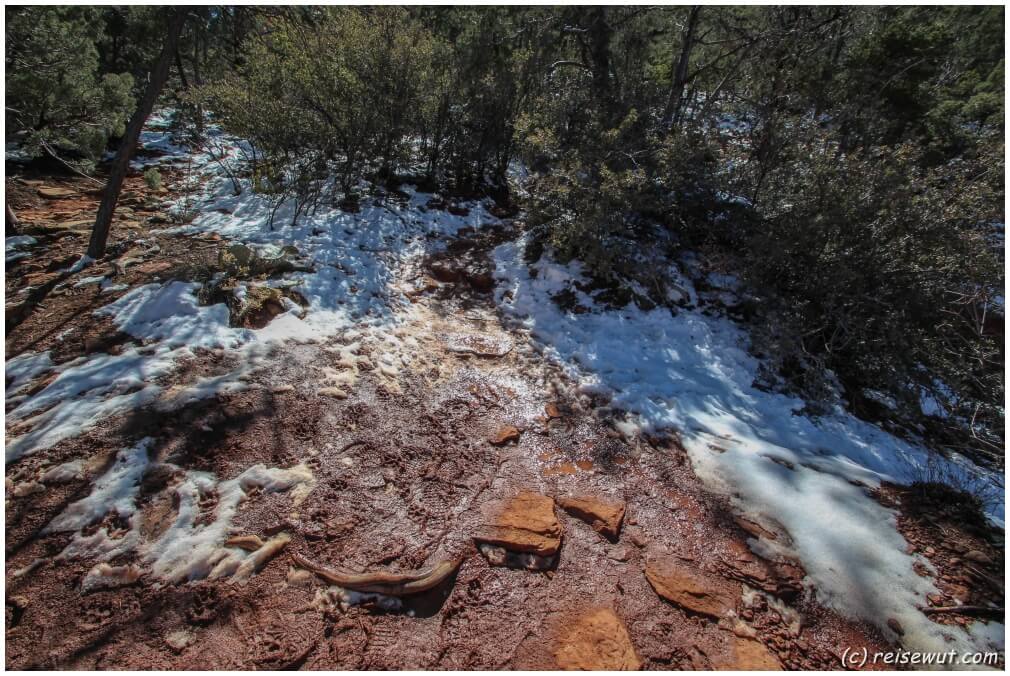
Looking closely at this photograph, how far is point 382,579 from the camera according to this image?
2312 mm

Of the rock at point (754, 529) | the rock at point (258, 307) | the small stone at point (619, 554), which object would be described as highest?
the rock at point (258, 307)

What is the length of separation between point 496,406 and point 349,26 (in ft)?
21.2

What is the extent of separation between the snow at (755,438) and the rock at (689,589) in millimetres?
551

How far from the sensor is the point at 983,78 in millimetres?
12672

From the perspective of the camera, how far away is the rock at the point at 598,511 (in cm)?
283

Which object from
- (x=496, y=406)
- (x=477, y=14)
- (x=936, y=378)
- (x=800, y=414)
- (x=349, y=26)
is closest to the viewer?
(x=496, y=406)

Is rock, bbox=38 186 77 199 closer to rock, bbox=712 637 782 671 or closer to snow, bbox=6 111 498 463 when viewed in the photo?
snow, bbox=6 111 498 463

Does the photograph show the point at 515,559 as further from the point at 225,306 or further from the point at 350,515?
the point at 225,306

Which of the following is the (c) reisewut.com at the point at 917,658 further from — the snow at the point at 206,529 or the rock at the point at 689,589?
the snow at the point at 206,529

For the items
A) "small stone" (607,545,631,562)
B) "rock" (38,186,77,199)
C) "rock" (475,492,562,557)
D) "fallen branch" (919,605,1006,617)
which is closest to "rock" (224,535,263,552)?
"rock" (475,492,562,557)

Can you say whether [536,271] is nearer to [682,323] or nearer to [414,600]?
[682,323]

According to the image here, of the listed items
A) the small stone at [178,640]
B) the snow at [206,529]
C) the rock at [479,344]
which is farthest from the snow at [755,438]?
the small stone at [178,640]

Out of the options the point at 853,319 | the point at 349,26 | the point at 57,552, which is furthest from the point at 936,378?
the point at 349,26

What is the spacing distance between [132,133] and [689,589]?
7326 mm
